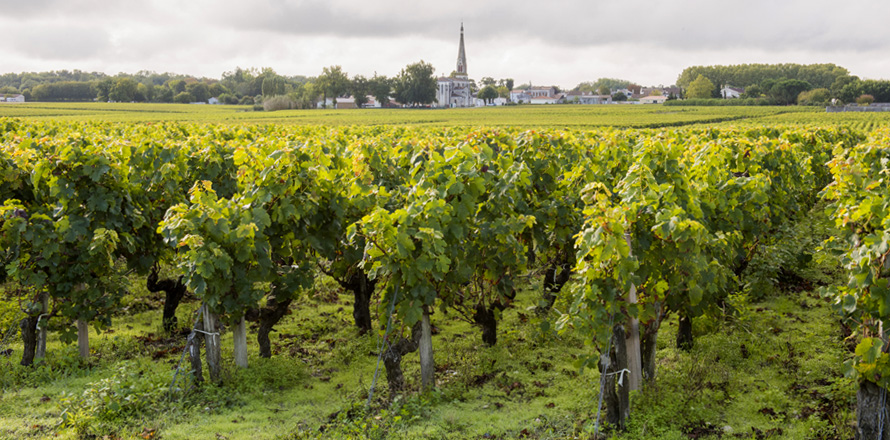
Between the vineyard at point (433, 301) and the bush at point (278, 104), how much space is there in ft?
317

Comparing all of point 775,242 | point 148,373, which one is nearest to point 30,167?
point 148,373

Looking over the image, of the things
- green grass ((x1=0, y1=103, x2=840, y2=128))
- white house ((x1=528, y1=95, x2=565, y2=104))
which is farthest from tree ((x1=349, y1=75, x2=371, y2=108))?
white house ((x1=528, y1=95, x2=565, y2=104))

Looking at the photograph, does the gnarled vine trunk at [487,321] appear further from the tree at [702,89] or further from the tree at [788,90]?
the tree at [702,89]

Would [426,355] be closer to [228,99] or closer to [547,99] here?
[228,99]

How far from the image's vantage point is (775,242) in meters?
11.0

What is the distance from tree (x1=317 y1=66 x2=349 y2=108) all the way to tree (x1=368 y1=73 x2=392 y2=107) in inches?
196

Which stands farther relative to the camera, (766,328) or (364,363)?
(766,328)

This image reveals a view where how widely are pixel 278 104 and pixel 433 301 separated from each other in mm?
103352

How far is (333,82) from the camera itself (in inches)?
4737

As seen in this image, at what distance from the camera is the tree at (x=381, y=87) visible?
12181 centimetres

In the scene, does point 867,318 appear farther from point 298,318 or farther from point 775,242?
point 298,318

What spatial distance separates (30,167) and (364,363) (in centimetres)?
503

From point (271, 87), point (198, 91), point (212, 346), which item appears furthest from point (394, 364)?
point (198, 91)

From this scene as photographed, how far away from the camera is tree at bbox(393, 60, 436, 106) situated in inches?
4877
